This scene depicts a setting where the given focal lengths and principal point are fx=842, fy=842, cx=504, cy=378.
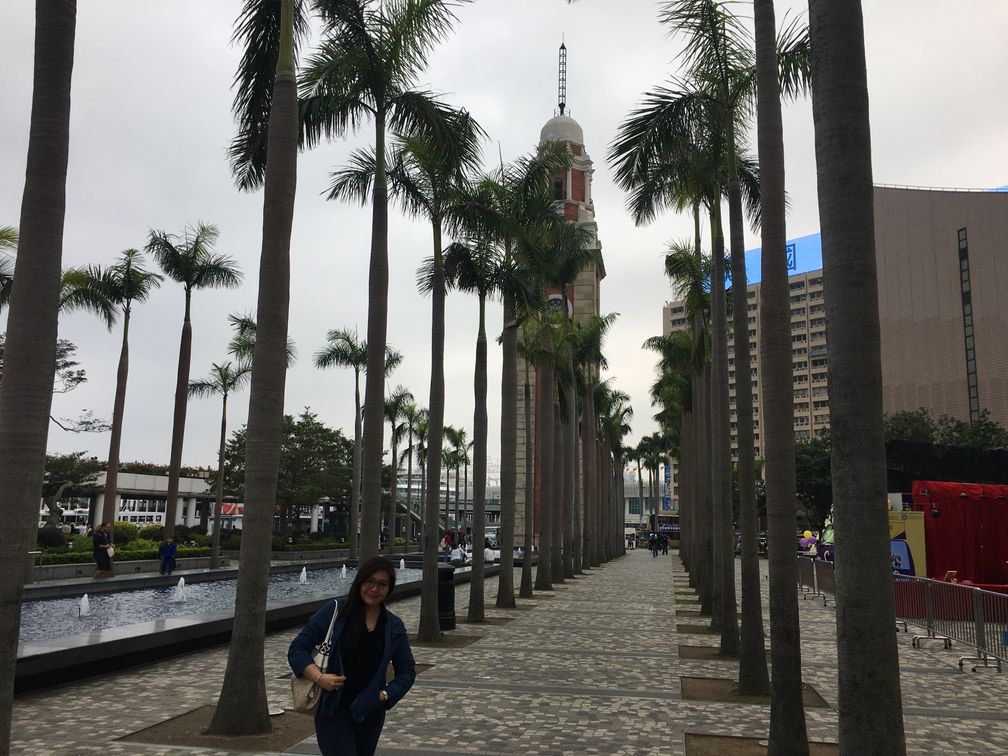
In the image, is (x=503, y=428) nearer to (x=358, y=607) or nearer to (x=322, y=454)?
(x=358, y=607)

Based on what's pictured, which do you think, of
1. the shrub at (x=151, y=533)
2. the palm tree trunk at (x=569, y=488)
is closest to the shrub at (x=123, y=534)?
the shrub at (x=151, y=533)

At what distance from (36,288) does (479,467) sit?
15537 mm

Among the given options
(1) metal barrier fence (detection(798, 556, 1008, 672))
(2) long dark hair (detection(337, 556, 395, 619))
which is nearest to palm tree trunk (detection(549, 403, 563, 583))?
(1) metal barrier fence (detection(798, 556, 1008, 672))

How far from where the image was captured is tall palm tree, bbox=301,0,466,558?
13.3m

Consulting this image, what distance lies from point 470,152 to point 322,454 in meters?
46.3

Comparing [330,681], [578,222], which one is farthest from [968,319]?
[330,681]

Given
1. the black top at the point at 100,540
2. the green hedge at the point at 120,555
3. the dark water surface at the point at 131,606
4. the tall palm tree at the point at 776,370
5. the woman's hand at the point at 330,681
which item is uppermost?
the tall palm tree at the point at 776,370

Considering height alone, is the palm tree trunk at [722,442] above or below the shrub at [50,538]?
above

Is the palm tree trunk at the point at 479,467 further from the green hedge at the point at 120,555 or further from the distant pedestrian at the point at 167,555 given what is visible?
the green hedge at the point at 120,555

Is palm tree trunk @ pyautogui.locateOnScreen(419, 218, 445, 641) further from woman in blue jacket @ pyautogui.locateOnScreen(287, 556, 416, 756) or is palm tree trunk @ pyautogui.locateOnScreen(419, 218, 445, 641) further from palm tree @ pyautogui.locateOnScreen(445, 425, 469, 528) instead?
palm tree @ pyautogui.locateOnScreen(445, 425, 469, 528)

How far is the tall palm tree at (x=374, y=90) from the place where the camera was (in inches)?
525

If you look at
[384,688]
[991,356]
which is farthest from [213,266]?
[991,356]

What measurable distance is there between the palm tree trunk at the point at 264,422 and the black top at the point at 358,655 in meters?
4.61

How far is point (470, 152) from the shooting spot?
580 inches
